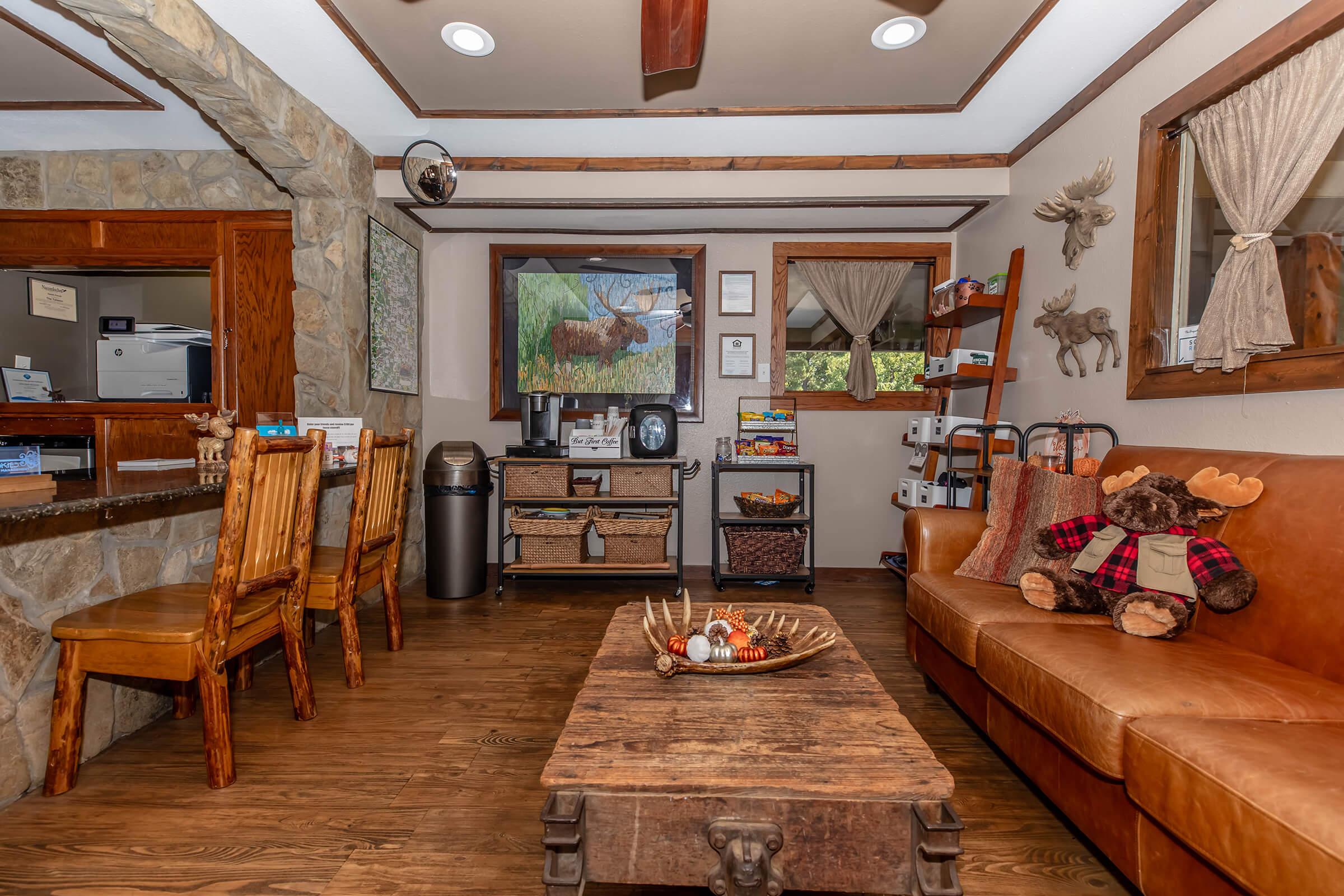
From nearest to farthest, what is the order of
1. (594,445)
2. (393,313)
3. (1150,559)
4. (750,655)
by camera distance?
(750,655), (1150,559), (393,313), (594,445)

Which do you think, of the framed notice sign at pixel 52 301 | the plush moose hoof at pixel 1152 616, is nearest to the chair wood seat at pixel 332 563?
the plush moose hoof at pixel 1152 616

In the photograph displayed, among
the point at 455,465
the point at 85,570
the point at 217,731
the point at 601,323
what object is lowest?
the point at 217,731

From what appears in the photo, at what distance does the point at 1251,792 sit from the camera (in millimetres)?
895

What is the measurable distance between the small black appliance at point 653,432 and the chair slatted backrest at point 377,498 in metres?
1.43

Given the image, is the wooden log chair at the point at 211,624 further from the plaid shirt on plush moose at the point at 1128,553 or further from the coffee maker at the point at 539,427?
the plaid shirt on plush moose at the point at 1128,553

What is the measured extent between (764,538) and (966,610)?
1.81 meters

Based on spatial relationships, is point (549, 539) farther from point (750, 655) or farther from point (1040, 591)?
point (1040, 591)

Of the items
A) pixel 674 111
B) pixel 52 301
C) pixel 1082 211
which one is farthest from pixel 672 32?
pixel 52 301

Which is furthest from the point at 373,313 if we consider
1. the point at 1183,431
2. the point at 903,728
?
the point at 1183,431

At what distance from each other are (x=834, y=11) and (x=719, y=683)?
2390 millimetres

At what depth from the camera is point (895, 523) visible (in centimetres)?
403

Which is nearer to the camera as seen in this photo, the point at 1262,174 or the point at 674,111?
the point at 1262,174

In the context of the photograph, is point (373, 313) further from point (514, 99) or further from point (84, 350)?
point (84, 350)

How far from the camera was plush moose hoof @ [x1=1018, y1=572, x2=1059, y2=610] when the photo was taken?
69.6 inches
